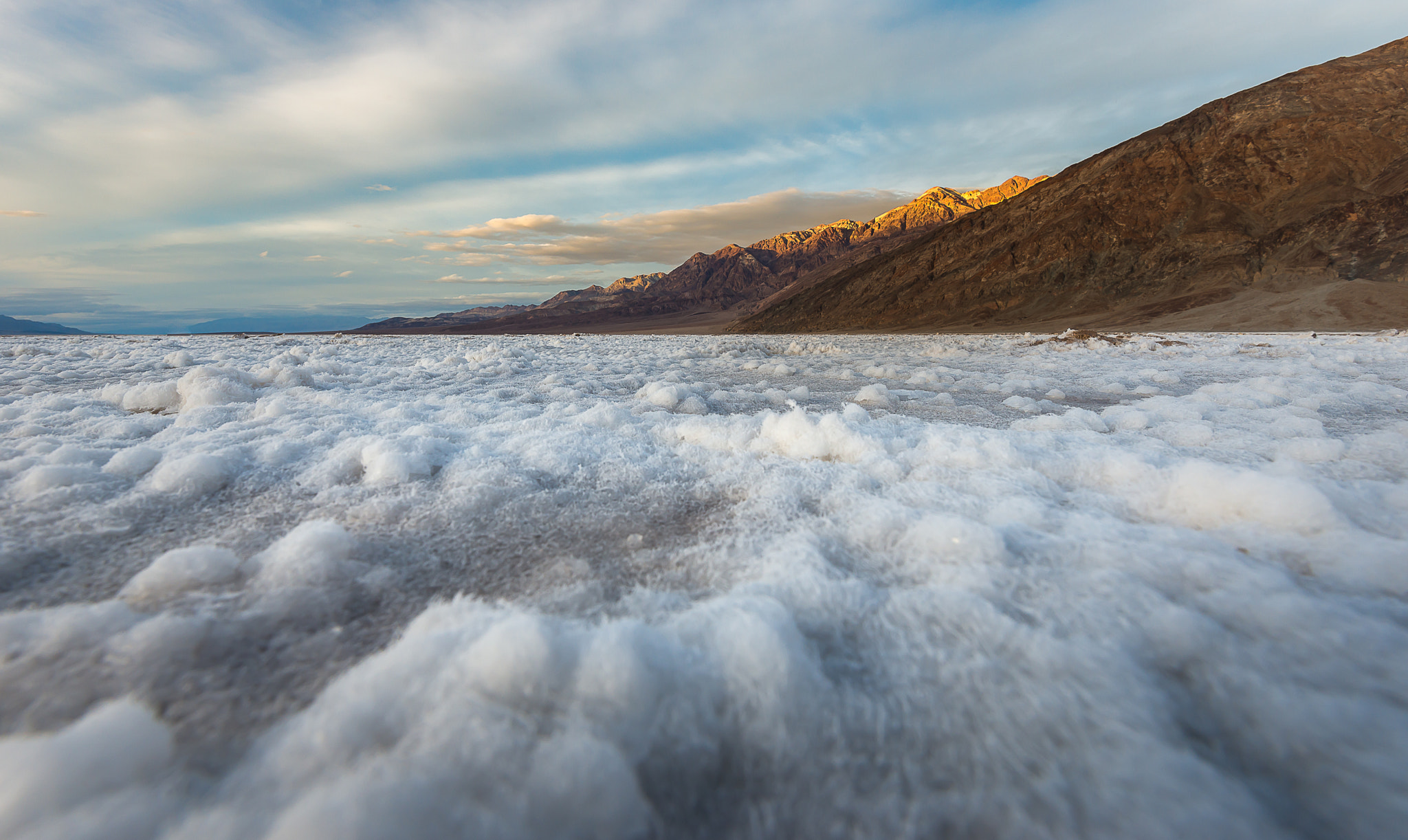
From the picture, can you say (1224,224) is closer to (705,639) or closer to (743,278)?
(705,639)

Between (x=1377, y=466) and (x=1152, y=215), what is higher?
(x=1152, y=215)

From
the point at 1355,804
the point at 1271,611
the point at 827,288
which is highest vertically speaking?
the point at 827,288

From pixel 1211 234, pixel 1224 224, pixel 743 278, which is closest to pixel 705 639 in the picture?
pixel 1211 234

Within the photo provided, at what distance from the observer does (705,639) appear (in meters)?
1.53

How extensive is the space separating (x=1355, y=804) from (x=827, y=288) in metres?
70.7

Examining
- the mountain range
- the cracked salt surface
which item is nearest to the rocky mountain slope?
the mountain range

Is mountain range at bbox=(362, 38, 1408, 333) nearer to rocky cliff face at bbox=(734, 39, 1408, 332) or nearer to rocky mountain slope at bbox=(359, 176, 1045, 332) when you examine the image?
rocky cliff face at bbox=(734, 39, 1408, 332)

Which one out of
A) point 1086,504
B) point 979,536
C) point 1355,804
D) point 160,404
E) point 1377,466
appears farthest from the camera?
point 160,404

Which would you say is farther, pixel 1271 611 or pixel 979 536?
pixel 979 536

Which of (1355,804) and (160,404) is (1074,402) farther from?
(160,404)

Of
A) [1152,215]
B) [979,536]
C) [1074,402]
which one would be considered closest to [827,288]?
[1152,215]

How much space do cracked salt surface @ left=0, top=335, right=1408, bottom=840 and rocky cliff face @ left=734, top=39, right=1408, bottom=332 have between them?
40.7 meters

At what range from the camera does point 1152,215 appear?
139 ft

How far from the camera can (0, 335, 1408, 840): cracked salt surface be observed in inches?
43.1
